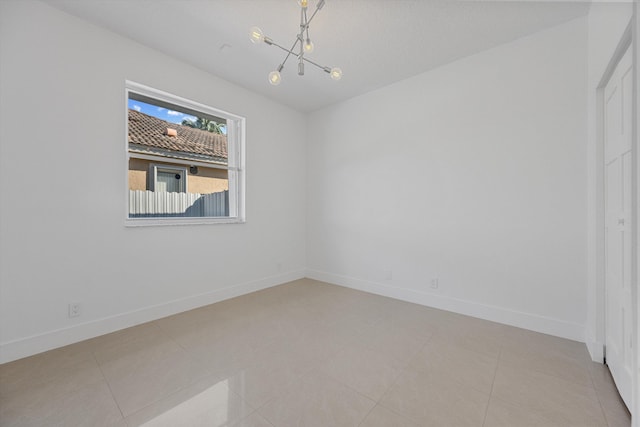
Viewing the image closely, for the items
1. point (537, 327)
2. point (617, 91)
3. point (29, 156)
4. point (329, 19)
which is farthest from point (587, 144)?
point (29, 156)

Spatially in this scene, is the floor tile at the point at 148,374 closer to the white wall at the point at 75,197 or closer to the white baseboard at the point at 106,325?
the white baseboard at the point at 106,325

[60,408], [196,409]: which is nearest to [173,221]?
[60,408]

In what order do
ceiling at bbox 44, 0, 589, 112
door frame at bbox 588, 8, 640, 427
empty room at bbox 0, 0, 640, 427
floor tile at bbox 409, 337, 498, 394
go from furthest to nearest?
ceiling at bbox 44, 0, 589, 112 < floor tile at bbox 409, 337, 498, 394 < empty room at bbox 0, 0, 640, 427 < door frame at bbox 588, 8, 640, 427

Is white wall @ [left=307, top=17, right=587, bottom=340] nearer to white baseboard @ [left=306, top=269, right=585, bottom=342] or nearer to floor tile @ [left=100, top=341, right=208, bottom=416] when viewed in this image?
white baseboard @ [left=306, top=269, right=585, bottom=342]

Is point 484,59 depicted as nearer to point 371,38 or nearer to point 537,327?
point 371,38

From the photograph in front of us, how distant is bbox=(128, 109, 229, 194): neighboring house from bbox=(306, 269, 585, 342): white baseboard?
2456mm

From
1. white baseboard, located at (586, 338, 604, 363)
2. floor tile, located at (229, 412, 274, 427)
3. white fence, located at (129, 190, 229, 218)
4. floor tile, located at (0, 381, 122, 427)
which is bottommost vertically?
floor tile, located at (229, 412, 274, 427)

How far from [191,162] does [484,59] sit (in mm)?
3508

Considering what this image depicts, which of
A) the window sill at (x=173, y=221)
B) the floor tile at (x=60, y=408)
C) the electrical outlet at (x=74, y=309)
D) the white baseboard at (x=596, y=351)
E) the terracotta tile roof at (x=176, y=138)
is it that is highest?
the terracotta tile roof at (x=176, y=138)

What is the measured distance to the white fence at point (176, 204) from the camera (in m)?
2.70

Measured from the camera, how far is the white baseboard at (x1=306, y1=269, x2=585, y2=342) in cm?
229

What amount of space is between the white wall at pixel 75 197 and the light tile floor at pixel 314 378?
11.1 inches

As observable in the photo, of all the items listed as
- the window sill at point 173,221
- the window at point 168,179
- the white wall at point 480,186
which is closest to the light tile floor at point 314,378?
the white wall at point 480,186

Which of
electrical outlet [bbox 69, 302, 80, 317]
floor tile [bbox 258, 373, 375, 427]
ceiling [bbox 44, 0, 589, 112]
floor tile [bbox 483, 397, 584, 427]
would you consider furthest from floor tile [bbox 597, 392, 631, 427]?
electrical outlet [bbox 69, 302, 80, 317]
